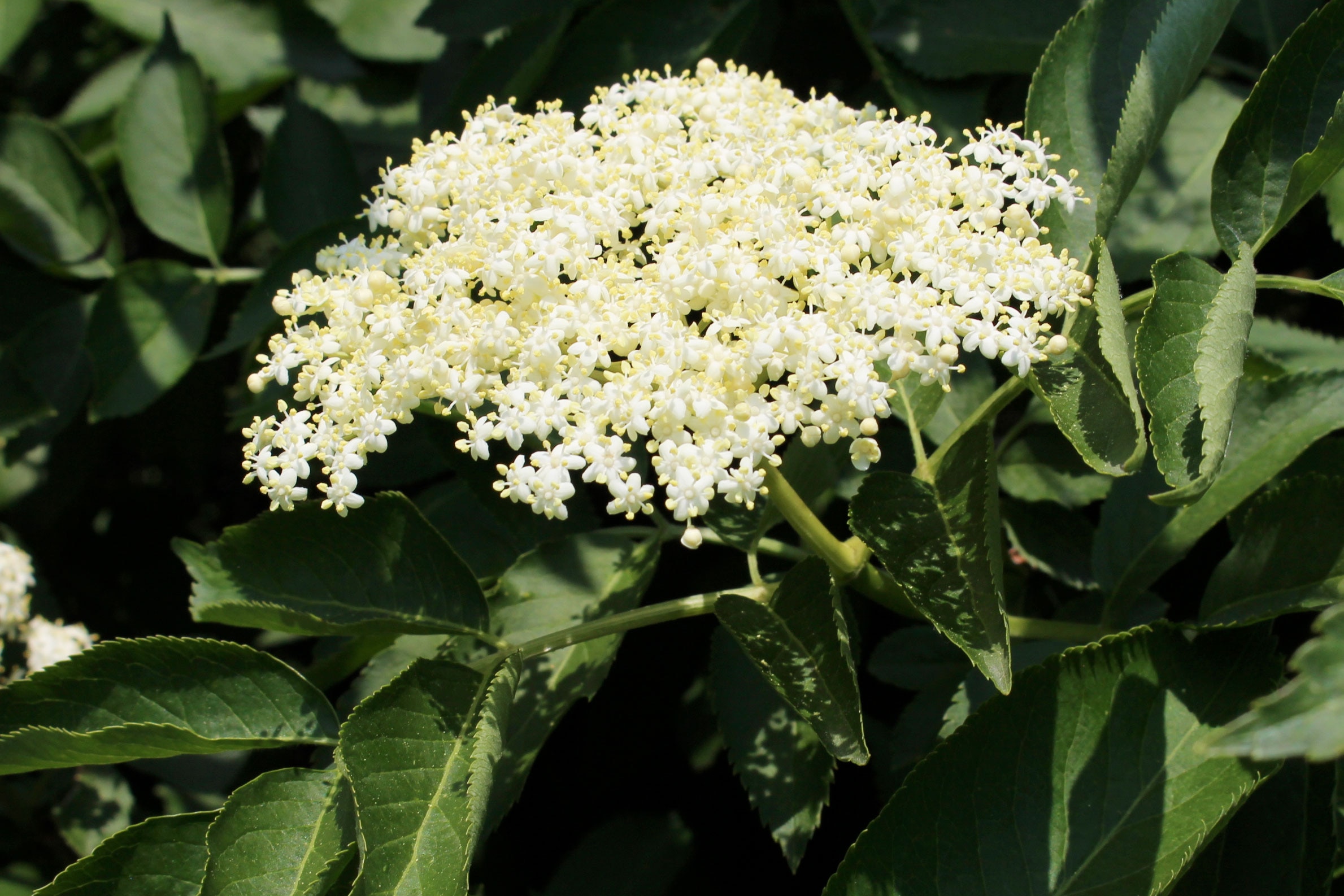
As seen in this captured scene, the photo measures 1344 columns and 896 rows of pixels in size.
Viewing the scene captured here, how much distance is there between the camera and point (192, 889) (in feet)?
5.22

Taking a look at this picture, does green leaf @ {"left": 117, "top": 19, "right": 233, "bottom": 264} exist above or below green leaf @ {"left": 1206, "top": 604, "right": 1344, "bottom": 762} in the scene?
above

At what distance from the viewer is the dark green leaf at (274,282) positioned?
223 cm

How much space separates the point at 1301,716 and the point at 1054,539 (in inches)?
47.7

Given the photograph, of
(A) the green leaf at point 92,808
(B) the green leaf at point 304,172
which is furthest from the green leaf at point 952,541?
(A) the green leaf at point 92,808

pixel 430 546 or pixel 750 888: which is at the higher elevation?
pixel 430 546

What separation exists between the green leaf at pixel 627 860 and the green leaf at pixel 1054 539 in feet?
3.04

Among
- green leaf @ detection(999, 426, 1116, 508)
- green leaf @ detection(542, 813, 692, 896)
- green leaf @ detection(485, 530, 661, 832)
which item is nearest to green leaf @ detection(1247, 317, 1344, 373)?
green leaf @ detection(999, 426, 1116, 508)

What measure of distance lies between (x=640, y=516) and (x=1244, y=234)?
125 centimetres

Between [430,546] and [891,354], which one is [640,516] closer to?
[430,546]

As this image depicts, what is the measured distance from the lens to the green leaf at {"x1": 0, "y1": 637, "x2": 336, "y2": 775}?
A: 156 centimetres

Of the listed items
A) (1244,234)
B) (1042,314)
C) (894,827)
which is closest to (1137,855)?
(894,827)

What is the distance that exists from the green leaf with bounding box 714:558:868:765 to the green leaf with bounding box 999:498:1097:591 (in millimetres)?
671

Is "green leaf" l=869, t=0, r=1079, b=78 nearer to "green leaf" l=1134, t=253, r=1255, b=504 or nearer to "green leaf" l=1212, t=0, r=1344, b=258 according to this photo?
"green leaf" l=1212, t=0, r=1344, b=258

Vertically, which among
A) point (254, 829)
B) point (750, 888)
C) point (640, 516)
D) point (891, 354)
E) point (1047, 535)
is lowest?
point (750, 888)
